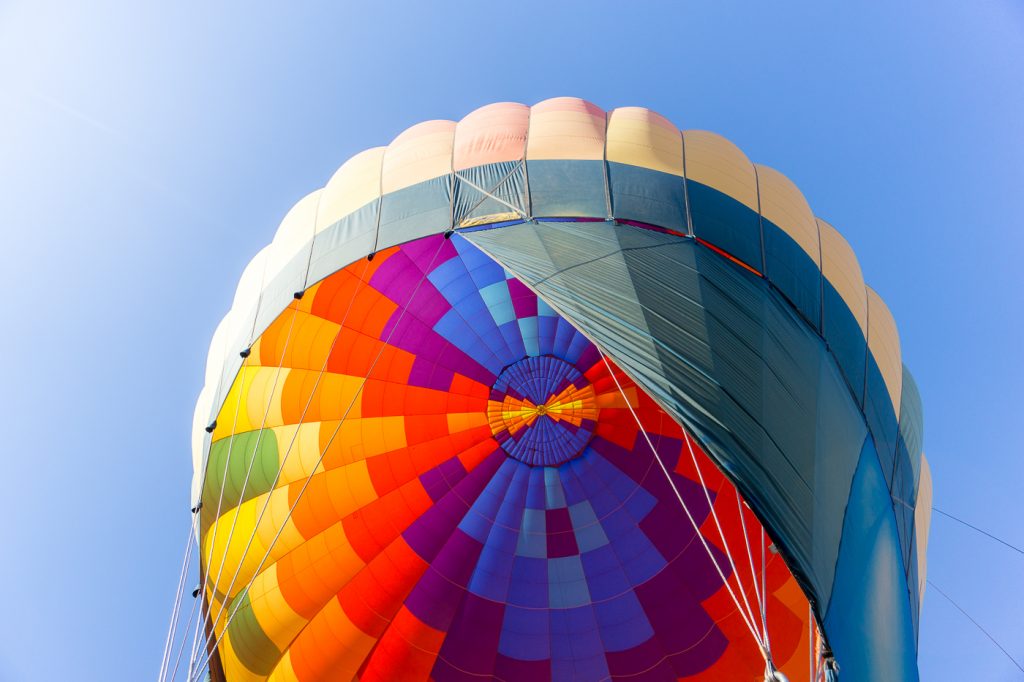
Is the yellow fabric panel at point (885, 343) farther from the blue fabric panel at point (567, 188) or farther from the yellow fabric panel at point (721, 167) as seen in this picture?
the blue fabric panel at point (567, 188)

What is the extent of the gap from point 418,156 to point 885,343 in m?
3.87

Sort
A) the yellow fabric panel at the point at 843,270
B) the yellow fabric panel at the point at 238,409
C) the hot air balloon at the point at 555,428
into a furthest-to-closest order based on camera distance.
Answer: the yellow fabric panel at the point at 238,409 < the yellow fabric panel at the point at 843,270 < the hot air balloon at the point at 555,428

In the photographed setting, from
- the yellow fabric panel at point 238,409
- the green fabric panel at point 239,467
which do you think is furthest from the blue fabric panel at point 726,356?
the green fabric panel at point 239,467

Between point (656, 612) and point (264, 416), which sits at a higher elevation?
point (264, 416)

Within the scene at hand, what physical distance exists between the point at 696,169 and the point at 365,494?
4.27m

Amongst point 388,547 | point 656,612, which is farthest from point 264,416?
point 656,612

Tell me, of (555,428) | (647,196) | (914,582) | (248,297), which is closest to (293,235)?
(248,297)

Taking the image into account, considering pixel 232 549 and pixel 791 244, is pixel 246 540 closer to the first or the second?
pixel 232 549

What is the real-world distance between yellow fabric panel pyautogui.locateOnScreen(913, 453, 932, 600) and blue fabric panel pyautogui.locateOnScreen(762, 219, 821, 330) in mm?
1965

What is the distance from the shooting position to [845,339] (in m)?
5.21

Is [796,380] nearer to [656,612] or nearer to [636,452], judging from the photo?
[636,452]

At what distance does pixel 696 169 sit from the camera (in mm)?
5230

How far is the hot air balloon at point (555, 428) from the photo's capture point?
4254mm

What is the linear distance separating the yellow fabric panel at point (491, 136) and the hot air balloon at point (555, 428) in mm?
28
